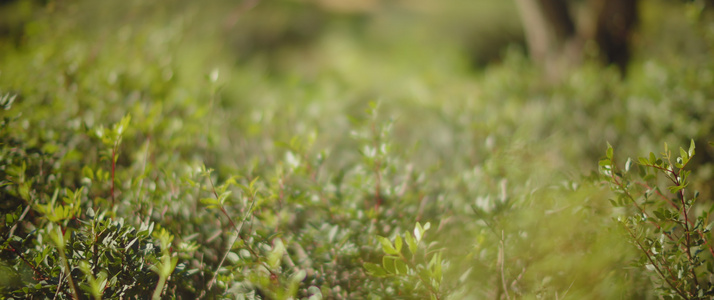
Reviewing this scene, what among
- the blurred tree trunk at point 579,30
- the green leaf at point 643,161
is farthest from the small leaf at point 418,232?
the blurred tree trunk at point 579,30

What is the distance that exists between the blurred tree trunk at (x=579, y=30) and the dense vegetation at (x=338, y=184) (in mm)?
338

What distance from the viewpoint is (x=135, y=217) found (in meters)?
1.14

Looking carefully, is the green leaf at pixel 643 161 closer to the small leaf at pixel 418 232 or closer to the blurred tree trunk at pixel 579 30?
the small leaf at pixel 418 232

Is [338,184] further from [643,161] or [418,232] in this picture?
[643,161]

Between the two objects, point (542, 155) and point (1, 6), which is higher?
point (1, 6)

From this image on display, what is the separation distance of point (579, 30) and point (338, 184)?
11.3 feet

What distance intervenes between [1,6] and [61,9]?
315 cm

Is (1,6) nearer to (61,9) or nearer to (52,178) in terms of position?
(61,9)

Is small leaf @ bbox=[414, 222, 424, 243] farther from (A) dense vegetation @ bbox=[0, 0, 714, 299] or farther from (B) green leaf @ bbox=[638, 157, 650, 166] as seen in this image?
(B) green leaf @ bbox=[638, 157, 650, 166]

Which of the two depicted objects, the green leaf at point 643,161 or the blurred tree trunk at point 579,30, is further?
the blurred tree trunk at point 579,30

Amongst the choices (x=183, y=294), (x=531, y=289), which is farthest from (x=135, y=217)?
(x=531, y=289)

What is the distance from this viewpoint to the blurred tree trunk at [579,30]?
129 inches

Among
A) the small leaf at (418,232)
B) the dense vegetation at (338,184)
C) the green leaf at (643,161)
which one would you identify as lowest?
the dense vegetation at (338,184)

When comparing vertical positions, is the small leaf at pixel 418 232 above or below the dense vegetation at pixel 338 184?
above
